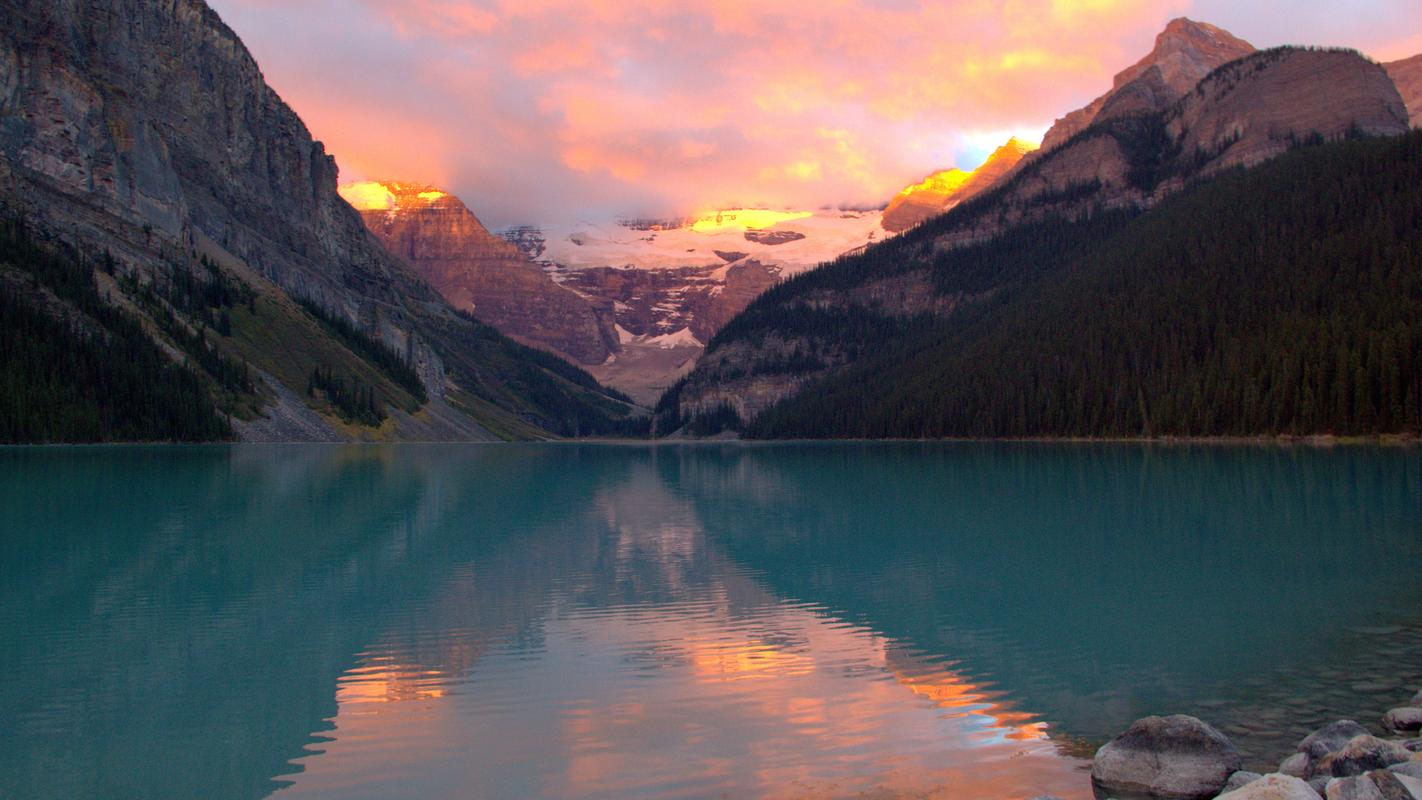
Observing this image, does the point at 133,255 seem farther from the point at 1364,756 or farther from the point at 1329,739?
the point at 1364,756

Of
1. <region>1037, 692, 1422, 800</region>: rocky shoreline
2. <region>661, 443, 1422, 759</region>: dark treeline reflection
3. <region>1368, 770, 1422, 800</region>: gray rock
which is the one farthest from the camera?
<region>661, 443, 1422, 759</region>: dark treeline reflection

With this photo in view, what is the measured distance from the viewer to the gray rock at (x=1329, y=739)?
37.1ft

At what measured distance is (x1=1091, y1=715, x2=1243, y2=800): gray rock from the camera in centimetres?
1113

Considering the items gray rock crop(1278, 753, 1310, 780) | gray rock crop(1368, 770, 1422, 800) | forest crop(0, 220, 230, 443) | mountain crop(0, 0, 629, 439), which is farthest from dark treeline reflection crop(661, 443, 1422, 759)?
mountain crop(0, 0, 629, 439)

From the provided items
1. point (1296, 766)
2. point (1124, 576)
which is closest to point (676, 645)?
point (1296, 766)

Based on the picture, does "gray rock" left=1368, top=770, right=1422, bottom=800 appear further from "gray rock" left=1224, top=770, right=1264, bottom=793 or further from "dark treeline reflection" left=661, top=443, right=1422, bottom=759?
"dark treeline reflection" left=661, top=443, right=1422, bottom=759

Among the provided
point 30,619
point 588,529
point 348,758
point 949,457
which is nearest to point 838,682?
point 348,758

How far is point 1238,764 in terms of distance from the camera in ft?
37.6

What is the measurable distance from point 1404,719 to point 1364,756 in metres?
2.98

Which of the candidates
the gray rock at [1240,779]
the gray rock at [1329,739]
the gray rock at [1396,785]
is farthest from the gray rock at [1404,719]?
the gray rock at [1396,785]

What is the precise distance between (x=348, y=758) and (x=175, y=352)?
135m

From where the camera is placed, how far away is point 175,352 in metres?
131

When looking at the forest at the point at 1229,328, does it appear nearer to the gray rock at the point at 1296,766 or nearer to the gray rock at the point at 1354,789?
the gray rock at the point at 1296,766

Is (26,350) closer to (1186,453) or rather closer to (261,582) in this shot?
(261,582)
